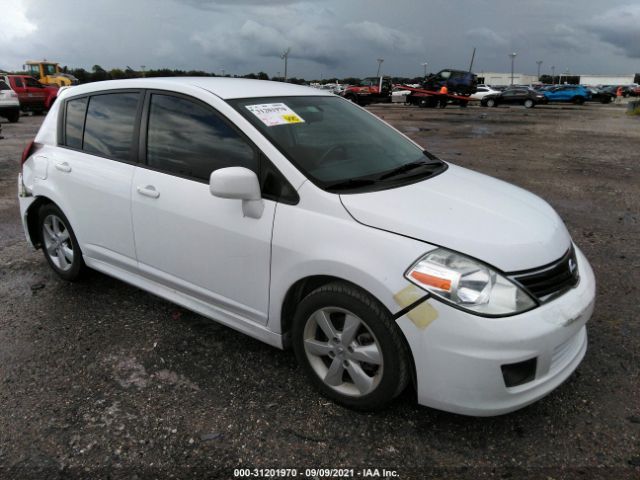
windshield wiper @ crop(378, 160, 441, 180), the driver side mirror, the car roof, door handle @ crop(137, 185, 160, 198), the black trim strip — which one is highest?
the car roof

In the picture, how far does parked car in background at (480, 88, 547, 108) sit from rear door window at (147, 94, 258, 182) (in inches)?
1411

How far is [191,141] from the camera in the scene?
122 inches

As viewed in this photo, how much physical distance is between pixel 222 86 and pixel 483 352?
2.24m

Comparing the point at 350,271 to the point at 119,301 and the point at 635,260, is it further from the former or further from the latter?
the point at 635,260

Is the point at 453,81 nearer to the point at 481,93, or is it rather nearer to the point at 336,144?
A: the point at 481,93

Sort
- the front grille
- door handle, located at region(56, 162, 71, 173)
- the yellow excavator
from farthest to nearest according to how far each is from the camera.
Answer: the yellow excavator, door handle, located at region(56, 162, 71, 173), the front grille

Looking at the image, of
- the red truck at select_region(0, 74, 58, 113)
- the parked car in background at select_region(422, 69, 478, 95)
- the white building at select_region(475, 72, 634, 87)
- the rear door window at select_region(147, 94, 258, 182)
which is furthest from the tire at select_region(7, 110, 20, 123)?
the white building at select_region(475, 72, 634, 87)

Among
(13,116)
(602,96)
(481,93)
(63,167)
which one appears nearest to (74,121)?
(63,167)

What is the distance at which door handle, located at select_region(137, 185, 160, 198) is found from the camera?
3150 mm

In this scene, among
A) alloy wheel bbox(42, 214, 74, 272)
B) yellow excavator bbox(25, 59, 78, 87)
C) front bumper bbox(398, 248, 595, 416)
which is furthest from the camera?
yellow excavator bbox(25, 59, 78, 87)

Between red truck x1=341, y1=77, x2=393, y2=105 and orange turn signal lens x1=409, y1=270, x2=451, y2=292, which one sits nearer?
orange turn signal lens x1=409, y1=270, x2=451, y2=292

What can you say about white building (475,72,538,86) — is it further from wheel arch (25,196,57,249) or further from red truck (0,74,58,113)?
wheel arch (25,196,57,249)

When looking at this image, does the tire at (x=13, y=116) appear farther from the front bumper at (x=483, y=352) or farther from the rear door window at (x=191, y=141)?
the front bumper at (x=483, y=352)

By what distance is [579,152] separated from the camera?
12094mm
